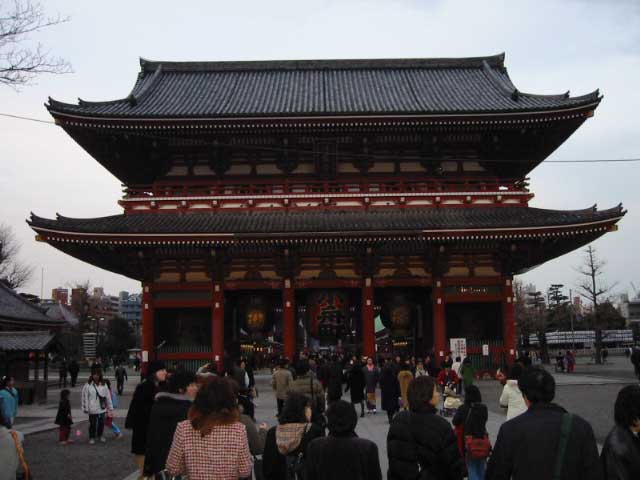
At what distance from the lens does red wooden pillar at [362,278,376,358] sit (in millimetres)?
26219

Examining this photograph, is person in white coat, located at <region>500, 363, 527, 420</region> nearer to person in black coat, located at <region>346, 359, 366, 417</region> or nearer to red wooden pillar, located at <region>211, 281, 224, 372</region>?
person in black coat, located at <region>346, 359, 366, 417</region>

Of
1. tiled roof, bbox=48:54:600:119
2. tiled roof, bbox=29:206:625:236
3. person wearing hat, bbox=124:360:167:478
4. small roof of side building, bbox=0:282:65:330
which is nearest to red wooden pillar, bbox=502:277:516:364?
tiled roof, bbox=29:206:625:236

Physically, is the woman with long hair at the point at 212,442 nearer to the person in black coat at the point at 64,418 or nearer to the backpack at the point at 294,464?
the backpack at the point at 294,464

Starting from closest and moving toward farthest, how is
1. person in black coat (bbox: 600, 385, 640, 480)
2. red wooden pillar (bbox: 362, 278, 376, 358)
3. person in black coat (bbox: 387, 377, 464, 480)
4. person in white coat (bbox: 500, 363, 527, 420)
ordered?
person in black coat (bbox: 600, 385, 640, 480) < person in black coat (bbox: 387, 377, 464, 480) < person in white coat (bbox: 500, 363, 527, 420) < red wooden pillar (bbox: 362, 278, 376, 358)

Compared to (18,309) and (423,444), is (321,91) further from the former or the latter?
(423,444)

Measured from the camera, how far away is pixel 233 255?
27.3m

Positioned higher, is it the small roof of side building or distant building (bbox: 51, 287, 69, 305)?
distant building (bbox: 51, 287, 69, 305)

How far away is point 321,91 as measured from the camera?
3291cm

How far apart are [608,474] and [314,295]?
23.2 meters

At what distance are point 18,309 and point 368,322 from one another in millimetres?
19671

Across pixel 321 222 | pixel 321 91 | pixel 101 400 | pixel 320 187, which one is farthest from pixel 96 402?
pixel 321 91

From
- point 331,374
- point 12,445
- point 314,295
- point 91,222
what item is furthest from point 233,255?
point 12,445

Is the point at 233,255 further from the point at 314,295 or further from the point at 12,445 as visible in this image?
the point at 12,445

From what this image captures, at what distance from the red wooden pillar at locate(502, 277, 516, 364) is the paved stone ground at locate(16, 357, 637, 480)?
1.48 metres
